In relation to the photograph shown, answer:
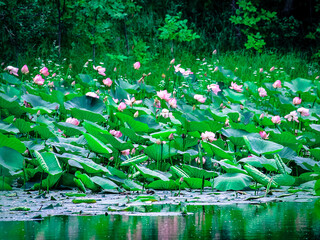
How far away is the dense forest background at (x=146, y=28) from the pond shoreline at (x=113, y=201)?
13.9 feet

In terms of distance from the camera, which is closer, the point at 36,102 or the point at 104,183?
the point at 104,183

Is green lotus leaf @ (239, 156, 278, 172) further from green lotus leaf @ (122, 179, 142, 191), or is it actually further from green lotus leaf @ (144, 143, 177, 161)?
green lotus leaf @ (122, 179, 142, 191)

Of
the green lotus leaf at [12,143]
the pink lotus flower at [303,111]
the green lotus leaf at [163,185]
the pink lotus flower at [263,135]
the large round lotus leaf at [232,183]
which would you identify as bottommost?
the green lotus leaf at [163,185]

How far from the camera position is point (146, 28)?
908cm

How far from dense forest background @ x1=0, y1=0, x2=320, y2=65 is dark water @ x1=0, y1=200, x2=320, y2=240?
4753 millimetres

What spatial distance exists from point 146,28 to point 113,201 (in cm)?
738

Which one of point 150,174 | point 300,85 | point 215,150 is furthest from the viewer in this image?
point 300,85

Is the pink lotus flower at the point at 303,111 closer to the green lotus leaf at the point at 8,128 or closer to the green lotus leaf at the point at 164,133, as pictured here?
the green lotus leaf at the point at 164,133

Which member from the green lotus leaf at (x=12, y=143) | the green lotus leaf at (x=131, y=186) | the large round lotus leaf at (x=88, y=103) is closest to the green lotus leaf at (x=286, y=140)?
the green lotus leaf at (x=131, y=186)

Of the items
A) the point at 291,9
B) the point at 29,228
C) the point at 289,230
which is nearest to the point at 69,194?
the point at 29,228

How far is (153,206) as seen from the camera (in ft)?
6.19

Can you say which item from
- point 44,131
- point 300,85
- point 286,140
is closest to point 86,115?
point 44,131

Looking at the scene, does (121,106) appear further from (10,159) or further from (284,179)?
(284,179)

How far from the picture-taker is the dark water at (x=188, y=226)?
1.31m
